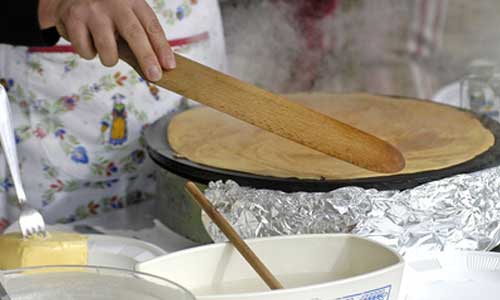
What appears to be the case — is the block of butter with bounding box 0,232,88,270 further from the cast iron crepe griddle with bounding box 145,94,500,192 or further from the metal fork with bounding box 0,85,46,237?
the cast iron crepe griddle with bounding box 145,94,500,192

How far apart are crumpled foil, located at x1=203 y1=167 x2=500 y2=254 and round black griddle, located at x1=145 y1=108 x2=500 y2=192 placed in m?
0.02

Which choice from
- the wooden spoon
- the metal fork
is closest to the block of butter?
the metal fork

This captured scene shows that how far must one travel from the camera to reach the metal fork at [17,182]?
2.68 ft

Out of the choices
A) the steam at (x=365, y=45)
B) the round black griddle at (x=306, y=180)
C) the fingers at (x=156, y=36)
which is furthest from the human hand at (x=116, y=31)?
the steam at (x=365, y=45)

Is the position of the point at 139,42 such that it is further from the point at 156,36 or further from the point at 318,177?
the point at 318,177

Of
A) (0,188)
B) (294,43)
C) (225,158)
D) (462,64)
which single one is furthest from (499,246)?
(462,64)

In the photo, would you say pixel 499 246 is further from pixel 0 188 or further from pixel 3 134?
pixel 0 188

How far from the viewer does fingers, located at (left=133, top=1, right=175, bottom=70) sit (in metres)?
0.94

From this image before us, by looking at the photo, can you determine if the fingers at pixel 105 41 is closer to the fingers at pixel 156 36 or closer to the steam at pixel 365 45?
the fingers at pixel 156 36

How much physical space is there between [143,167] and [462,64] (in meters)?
2.14

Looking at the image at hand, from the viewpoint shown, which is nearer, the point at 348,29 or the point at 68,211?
the point at 68,211

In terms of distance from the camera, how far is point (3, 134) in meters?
0.85

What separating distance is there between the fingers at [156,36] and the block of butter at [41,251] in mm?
251

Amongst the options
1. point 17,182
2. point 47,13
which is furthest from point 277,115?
point 47,13
